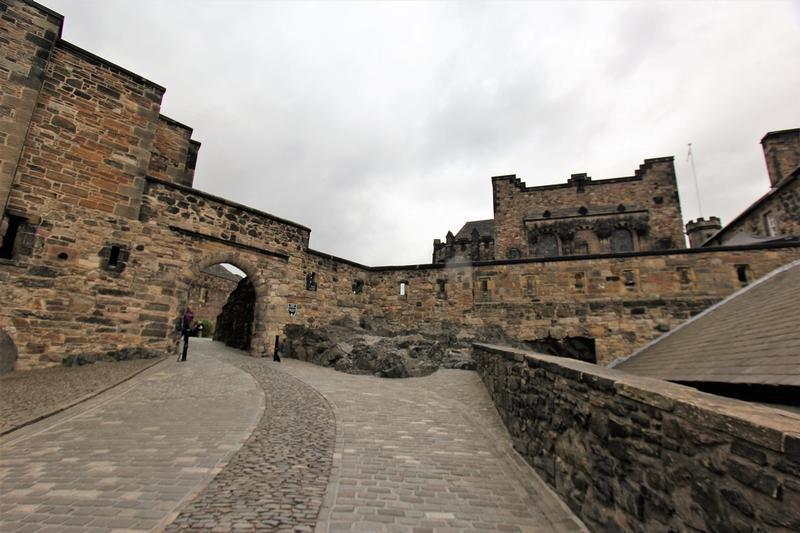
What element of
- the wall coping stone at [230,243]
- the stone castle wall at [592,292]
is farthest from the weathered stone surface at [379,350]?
the wall coping stone at [230,243]

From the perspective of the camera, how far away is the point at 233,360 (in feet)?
39.8

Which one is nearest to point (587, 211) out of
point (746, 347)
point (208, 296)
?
point (746, 347)

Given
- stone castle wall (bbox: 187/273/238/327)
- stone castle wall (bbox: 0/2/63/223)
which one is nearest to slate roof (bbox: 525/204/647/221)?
stone castle wall (bbox: 0/2/63/223)

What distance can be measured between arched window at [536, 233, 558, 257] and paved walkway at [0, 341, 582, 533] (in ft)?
75.0

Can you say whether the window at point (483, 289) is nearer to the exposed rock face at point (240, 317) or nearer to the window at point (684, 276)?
the window at point (684, 276)

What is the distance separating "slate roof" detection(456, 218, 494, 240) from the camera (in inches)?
1536

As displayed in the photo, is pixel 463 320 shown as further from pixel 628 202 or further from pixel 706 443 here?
pixel 628 202

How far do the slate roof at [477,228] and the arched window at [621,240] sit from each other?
1312 centimetres

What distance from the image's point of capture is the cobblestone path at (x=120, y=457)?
9.93 ft

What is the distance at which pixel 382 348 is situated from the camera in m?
12.3

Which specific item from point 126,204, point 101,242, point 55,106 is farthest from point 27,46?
point 101,242

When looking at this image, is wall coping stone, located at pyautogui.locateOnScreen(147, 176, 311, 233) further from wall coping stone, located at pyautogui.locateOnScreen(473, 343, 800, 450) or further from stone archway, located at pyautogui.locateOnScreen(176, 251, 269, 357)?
wall coping stone, located at pyautogui.locateOnScreen(473, 343, 800, 450)

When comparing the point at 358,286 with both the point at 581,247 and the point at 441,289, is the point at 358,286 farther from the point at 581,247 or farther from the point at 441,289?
the point at 581,247

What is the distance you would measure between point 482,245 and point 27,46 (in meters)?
31.5
